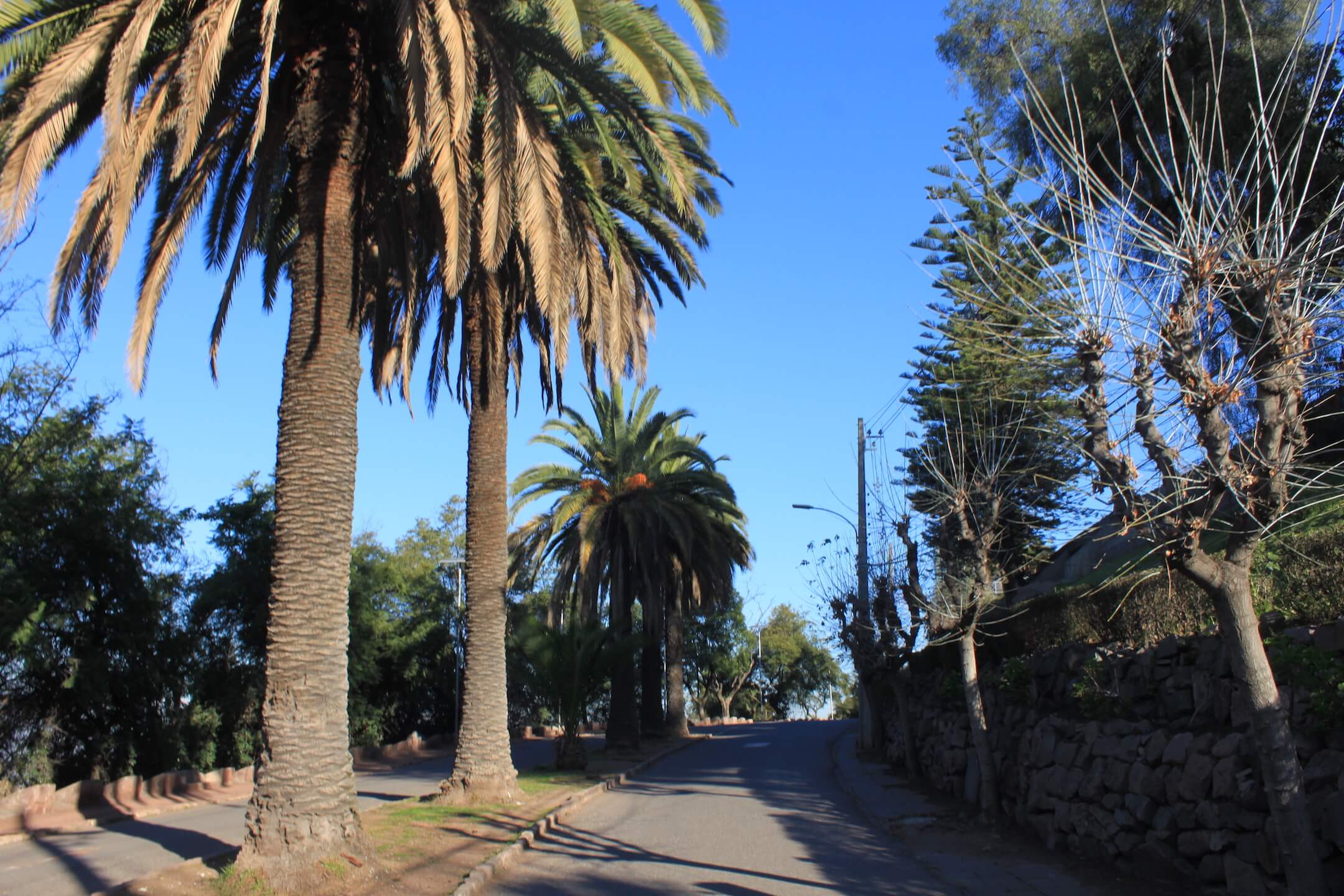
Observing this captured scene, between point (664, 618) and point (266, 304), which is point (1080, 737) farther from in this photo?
point (664, 618)

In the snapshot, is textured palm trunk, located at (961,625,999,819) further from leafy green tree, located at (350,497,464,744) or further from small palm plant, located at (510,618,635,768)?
leafy green tree, located at (350,497,464,744)

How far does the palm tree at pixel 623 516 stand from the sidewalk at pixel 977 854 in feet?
40.4

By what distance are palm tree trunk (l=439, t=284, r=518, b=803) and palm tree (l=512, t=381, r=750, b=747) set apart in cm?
1255

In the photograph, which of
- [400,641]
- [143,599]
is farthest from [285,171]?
[400,641]

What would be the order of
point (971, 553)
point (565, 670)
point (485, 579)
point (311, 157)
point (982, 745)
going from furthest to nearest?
point (565, 670)
point (971, 553)
point (485, 579)
point (982, 745)
point (311, 157)

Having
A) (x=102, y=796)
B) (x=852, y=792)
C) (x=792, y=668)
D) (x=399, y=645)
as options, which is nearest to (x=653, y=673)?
(x=399, y=645)

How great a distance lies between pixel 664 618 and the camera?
32.6 m

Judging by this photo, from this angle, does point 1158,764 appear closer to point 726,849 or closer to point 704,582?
point 726,849

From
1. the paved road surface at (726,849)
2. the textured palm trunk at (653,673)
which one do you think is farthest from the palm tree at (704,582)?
the paved road surface at (726,849)

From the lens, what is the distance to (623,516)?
2962 centimetres

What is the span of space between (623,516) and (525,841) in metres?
17.9

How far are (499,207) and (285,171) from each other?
11.3 feet

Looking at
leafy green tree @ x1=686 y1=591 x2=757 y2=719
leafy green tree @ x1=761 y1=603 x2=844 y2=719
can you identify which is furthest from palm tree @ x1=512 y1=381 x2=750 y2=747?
leafy green tree @ x1=761 y1=603 x2=844 y2=719

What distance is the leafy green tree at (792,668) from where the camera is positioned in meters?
80.4
